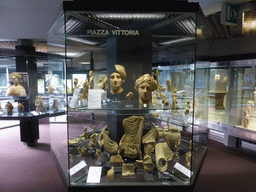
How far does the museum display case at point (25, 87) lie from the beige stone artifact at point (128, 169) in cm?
227

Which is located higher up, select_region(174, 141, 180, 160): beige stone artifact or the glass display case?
the glass display case

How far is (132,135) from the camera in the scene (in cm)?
213

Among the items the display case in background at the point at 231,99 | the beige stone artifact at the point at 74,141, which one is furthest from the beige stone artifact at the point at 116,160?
the display case in background at the point at 231,99

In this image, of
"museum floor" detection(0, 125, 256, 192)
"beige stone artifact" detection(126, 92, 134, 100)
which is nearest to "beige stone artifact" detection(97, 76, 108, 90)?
"beige stone artifact" detection(126, 92, 134, 100)

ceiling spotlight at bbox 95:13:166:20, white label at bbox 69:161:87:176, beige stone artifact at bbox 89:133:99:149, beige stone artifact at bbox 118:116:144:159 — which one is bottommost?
white label at bbox 69:161:87:176

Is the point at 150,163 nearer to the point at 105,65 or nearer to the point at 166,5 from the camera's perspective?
the point at 105,65

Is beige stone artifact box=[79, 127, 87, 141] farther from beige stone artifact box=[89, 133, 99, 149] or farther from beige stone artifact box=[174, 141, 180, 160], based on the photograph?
beige stone artifact box=[174, 141, 180, 160]

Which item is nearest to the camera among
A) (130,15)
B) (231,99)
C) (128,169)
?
(130,15)

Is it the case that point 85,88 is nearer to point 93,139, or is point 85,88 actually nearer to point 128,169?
point 93,139

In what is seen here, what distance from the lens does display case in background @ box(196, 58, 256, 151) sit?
3967 mm

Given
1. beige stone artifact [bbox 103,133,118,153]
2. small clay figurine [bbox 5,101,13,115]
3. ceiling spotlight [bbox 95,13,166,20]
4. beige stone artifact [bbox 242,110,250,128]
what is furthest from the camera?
beige stone artifact [bbox 242,110,250,128]

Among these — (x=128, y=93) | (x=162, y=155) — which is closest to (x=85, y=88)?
(x=128, y=93)

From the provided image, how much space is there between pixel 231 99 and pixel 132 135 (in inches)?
130

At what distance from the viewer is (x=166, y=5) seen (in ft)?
5.51
